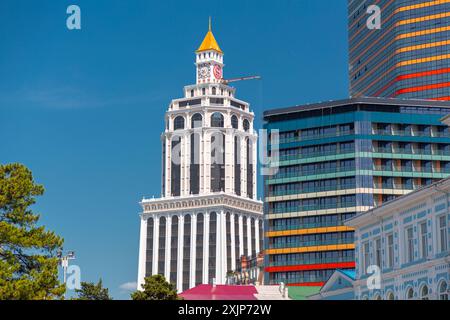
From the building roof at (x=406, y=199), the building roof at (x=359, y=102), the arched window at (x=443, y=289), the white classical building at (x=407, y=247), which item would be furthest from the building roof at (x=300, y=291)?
the arched window at (x=443, y=289)

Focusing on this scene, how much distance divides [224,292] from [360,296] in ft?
140

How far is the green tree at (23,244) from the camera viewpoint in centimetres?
6300

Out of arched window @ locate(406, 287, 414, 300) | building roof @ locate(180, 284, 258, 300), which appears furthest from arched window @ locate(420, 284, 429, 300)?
building roof @ locate(180, 284, 258, 300)

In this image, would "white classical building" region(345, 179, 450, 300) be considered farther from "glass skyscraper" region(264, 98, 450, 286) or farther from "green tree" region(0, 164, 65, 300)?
"glass skyscraper" region(264, 98, 450, 286)

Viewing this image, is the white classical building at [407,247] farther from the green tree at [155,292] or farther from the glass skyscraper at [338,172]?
the glass skyscraper at [338,172]

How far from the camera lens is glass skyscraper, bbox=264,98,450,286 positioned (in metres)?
161

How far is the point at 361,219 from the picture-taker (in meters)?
88.4

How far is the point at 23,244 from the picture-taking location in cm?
6688

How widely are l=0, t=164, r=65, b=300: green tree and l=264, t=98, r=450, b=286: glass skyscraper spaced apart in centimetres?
9635

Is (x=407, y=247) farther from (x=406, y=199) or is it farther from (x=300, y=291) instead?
(x=300, y=291)

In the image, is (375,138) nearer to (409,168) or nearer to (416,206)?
(409,168)

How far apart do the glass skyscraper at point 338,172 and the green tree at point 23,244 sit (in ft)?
316
